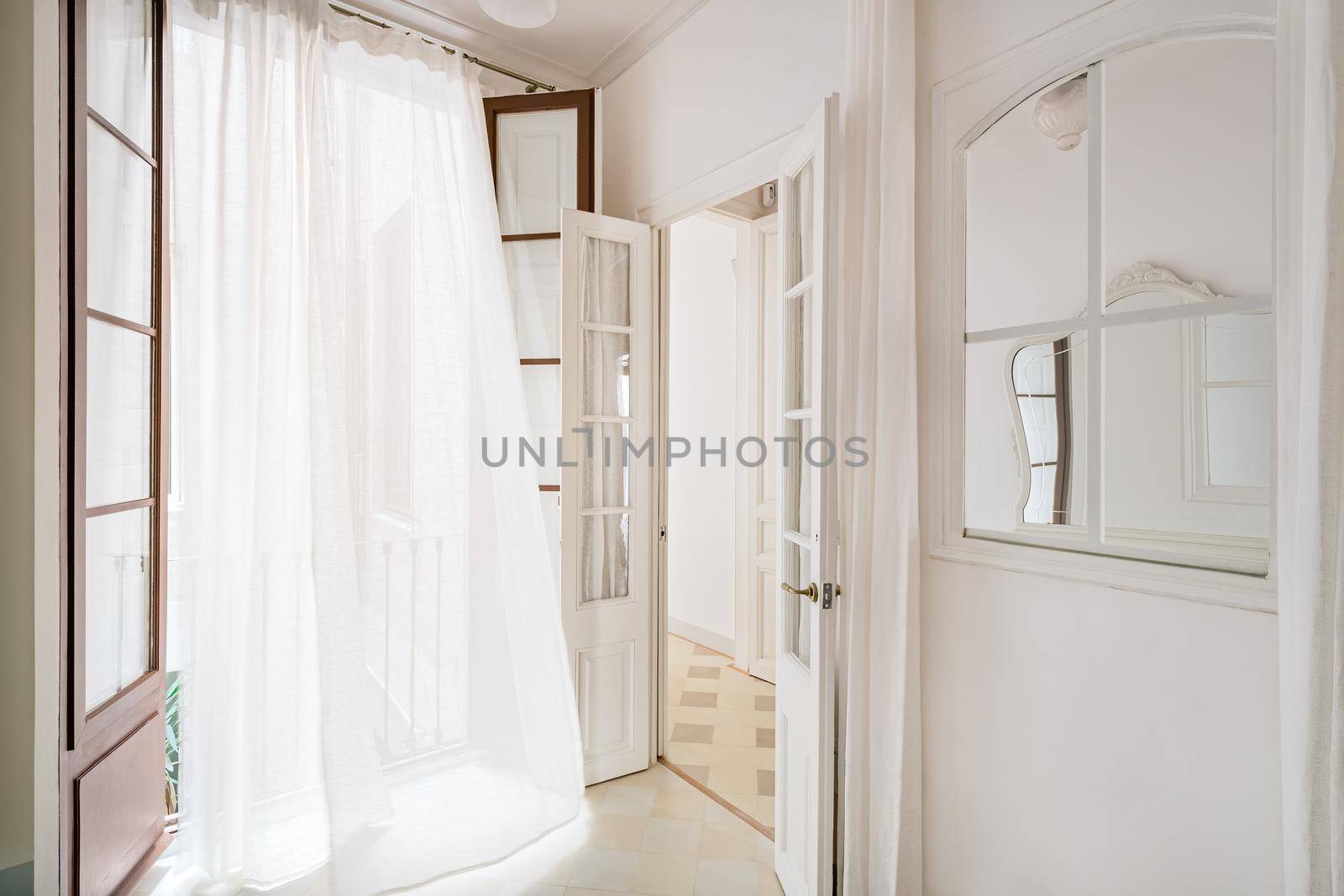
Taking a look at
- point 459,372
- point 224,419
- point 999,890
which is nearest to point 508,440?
point 459,372

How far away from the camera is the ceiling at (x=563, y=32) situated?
245 centimetres

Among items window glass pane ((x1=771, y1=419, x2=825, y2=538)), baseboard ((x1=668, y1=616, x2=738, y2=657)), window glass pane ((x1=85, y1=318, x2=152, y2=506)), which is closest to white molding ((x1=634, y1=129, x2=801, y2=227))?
window glass pane ((x1=771, y1=419, x2=825, y2=538))

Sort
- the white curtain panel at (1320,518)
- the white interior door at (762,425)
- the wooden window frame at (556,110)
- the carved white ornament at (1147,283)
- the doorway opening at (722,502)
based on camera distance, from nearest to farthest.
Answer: the white curtain panel at (1320,518) → the carved white ornament at (1147,283) → the wooden window frame at (556,110) → the doorway opening at (722,502) → the white interior door at (762,425)

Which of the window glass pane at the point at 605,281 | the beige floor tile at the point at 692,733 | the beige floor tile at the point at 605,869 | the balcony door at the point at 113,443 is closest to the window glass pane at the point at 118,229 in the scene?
the balcony door at the point at 113,443

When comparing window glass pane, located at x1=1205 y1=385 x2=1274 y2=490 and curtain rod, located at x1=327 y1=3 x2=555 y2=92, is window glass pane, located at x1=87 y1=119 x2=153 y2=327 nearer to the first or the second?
curtain rod, located at x1=327 y1=3 x2=555 y2=92

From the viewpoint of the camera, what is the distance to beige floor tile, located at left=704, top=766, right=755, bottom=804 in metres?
2.49

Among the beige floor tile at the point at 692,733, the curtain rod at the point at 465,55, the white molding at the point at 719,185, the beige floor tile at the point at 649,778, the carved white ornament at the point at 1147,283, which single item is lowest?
the beige floor tile at the point at 692,733

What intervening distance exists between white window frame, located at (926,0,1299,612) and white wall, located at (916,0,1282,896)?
29 mm

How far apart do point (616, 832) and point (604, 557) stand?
3.33ft

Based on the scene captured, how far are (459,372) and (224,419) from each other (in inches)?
30.3

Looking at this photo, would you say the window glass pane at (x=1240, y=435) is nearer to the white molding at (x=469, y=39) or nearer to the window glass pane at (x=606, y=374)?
the window glass pane at (x=606, y=374)

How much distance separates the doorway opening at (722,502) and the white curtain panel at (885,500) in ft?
3.23

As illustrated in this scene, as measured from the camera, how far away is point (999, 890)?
1466 mm
